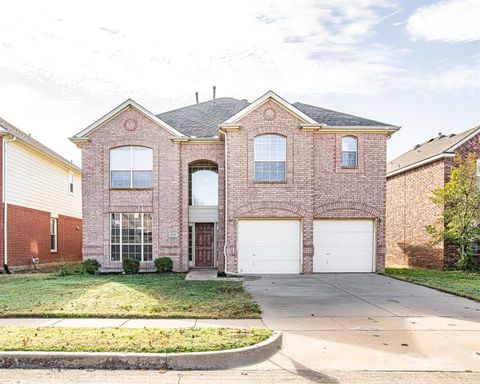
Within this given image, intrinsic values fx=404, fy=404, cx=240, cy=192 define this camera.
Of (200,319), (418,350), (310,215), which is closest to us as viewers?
(418,350)

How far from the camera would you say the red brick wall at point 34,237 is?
17.8m

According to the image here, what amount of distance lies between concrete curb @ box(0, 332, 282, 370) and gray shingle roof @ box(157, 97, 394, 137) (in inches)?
525

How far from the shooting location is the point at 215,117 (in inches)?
797

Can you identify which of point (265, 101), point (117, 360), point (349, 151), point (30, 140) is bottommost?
point (117, 360)

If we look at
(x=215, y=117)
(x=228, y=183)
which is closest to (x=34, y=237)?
(x=228, y=183)

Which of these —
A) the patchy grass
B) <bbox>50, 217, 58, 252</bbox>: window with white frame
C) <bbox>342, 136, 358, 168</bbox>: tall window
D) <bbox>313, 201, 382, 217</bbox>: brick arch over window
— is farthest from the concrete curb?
<bbox>50, 217, 58, 252</bbox>: window with white frame

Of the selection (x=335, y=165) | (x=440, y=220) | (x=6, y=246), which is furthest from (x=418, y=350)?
(x=6, y=246)

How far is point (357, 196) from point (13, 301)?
1307cm

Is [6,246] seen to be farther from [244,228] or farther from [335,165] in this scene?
[335,165]

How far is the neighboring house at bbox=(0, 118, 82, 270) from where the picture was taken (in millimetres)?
17328

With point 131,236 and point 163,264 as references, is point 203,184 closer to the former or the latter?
point 131,236

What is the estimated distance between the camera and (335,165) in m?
17.2

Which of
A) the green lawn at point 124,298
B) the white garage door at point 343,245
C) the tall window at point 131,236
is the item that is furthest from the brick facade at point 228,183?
the green lawn at point 124,298

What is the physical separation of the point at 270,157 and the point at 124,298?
28.8ft
